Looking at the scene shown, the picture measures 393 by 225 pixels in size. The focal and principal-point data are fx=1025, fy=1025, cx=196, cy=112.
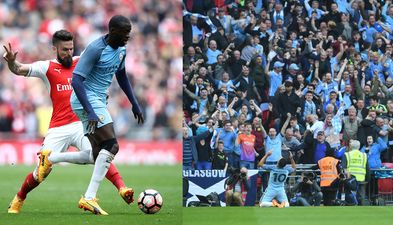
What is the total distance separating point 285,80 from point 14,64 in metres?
3.33

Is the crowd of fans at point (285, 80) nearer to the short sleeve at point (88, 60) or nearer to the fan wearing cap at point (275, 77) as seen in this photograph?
the fan wearing cap at point (275, 77)

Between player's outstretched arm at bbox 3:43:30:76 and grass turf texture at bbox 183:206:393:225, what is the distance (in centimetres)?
237

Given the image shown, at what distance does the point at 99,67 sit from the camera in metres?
10.8

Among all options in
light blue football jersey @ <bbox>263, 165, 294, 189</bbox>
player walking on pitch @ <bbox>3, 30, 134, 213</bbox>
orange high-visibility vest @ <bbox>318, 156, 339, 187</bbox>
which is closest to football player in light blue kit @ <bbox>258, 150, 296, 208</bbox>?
light blue football jersey @ <bbox>263, 165, 294, 189</bbox>

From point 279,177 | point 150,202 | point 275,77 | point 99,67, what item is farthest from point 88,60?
point 279,177

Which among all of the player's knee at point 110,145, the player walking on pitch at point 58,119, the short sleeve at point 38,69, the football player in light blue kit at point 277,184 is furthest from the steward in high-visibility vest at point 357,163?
the short sleeve at point 38,69

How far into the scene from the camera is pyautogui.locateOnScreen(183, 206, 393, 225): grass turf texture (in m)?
10.4

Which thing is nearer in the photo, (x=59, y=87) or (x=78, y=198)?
(x=59, y=87)

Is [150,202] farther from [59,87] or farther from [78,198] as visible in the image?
[78,198]

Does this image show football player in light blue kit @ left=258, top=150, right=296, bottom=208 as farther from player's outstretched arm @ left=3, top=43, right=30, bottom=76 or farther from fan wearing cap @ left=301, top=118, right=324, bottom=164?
player's outstretched arm @ left=3, top=43, right=30, bottom=76

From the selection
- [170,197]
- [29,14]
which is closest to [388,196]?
[170,197]

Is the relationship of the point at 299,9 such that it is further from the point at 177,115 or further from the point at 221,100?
the point at 177,115

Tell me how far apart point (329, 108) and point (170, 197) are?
279 cm

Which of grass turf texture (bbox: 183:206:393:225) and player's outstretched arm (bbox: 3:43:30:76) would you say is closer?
grass turf texture (bbox: 183:206:393:225)
